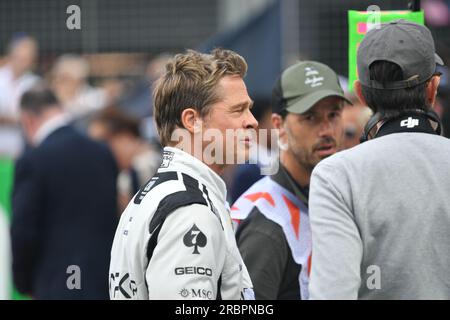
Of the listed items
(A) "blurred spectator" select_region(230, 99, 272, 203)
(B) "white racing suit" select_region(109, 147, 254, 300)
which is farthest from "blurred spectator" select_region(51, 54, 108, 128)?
(B) "white racing suit" select_region(109, 147, 254, 300)

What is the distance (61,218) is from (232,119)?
2.78m

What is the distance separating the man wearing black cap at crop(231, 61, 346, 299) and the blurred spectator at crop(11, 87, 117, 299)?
6.20 ft

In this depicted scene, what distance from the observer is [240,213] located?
3.40 meters

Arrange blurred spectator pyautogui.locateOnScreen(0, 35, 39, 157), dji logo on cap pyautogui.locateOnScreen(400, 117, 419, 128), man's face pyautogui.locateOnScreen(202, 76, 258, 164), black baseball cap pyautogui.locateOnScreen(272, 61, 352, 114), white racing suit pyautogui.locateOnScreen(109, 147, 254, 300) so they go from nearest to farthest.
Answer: white racing suit pyautogui.locateOnScreen(109, 147, 254, 300)
dji logo on cap pyautogui.locateOnScreen(400, 117, 419, 128)
man's face pyautogui.locateOnScreen(202, 76, 258, 164)
black baseball cap pyautogui.locateOnScreen(272, 61, 352, 114)
blurred spectator pyautogui.locateOnScreen(0, 35, 39, 157)

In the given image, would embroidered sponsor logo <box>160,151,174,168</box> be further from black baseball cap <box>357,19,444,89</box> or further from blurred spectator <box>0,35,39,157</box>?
blurred spectator <box>0,35,39,157</box>

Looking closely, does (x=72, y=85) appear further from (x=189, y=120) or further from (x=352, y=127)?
(x=189, y=120)

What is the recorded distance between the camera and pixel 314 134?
3596 millimetres

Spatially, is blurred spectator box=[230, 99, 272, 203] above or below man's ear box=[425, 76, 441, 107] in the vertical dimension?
below

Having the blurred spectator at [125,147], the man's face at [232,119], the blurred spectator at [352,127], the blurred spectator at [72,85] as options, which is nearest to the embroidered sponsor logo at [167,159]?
the man's face at [232,119]

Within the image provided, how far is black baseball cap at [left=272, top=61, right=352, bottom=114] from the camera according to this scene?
3.57 meters

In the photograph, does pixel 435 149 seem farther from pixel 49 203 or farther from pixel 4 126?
pixel 4 126

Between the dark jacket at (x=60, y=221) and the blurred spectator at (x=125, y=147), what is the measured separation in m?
1.12
